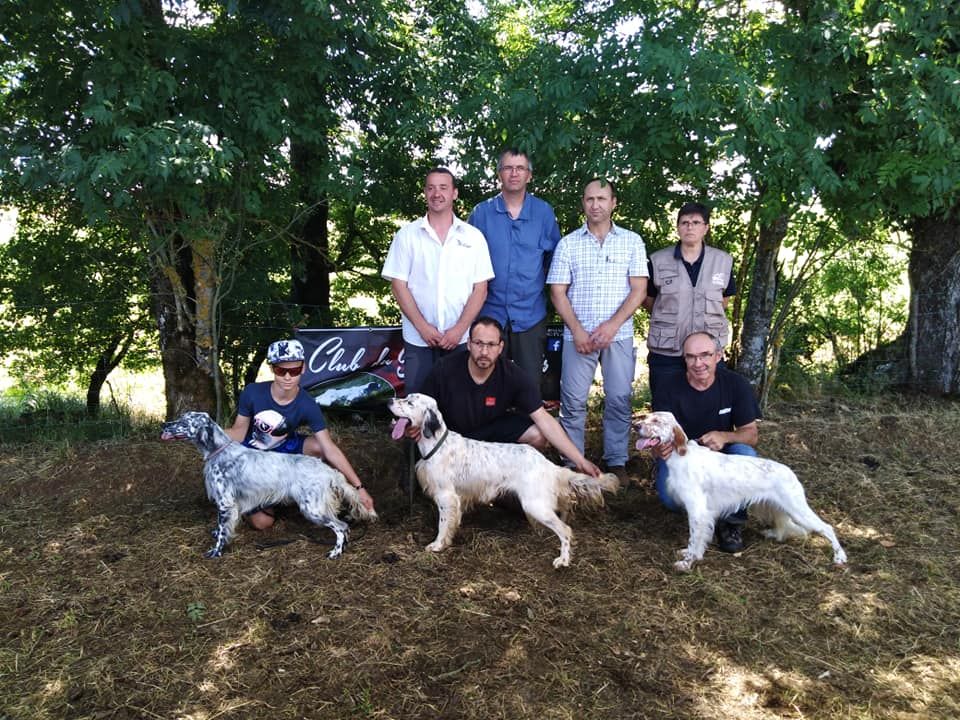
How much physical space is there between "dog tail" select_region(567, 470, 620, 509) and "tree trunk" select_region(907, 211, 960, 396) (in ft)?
17.4

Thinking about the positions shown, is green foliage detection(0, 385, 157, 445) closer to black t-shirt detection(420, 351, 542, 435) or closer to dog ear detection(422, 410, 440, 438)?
black t-shirt detection(420, 351, 542, 435)

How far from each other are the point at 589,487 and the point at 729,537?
2.78 feet

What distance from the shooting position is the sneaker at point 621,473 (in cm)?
483

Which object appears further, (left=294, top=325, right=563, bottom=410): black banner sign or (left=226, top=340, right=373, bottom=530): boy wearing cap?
(left=294, top=325, right=563, bottom=410): black banner sign

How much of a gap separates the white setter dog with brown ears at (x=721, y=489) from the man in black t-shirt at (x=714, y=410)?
0.21 m

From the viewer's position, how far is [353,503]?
4.15 meters

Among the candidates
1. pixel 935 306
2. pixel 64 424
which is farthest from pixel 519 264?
pixel 935 306

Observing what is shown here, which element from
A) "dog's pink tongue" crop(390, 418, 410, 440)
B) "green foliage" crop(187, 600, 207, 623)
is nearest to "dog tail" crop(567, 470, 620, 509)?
"dog's pink tongue" crop(390, 418, 410, 440)

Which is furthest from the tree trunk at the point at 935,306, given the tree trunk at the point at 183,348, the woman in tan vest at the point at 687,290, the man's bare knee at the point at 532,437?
the tree trunk at the point at 183,348

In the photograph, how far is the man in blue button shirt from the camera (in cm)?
459

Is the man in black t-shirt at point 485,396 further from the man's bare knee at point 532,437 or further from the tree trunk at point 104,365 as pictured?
the tree trunk at point 104,365

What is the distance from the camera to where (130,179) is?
4.14 meters

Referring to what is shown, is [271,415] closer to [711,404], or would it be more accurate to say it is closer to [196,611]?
[196,611]

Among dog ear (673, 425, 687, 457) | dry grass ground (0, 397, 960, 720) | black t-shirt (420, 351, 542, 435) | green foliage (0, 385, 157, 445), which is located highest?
black t-shirt (420, 351, 542, 435)
